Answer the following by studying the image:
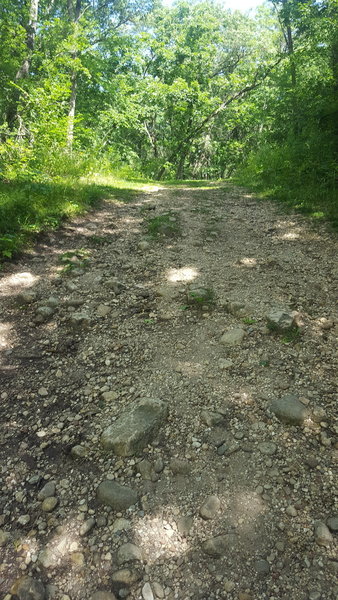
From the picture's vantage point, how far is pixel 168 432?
2.32 metres

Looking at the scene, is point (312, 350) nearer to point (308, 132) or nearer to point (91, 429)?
point (91, 429)

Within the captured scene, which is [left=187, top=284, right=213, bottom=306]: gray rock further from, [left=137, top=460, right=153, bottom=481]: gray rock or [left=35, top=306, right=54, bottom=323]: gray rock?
[left=137, top=460, right=153, bottom=481]: gray rock

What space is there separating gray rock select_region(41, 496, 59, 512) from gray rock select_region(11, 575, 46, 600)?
338 millimetres

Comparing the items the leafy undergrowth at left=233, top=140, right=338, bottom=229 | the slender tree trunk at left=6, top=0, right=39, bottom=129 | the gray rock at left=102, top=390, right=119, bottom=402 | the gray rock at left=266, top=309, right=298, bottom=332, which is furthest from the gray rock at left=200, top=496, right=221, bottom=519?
the slender tree trunk at left=6, top=0, right=39, bottom=129

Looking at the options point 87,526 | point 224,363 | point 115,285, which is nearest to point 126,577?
point 87,526

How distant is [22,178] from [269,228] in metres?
4.85

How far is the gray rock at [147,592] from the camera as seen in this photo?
1.51 m

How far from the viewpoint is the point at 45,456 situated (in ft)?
7.18

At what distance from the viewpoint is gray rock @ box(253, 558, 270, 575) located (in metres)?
1.57

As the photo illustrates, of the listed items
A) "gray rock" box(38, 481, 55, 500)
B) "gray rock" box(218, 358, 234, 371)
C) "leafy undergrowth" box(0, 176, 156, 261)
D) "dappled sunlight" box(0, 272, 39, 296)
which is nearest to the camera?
"gray rock" box(38, 481, 55, 500)

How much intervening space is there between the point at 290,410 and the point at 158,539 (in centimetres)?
125

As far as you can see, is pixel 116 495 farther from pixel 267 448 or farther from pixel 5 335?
pixel 5 335

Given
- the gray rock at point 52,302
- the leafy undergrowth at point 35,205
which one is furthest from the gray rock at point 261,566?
the leafy undergrowth at point 35,205

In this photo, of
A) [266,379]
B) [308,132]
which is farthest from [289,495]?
[308,132]
